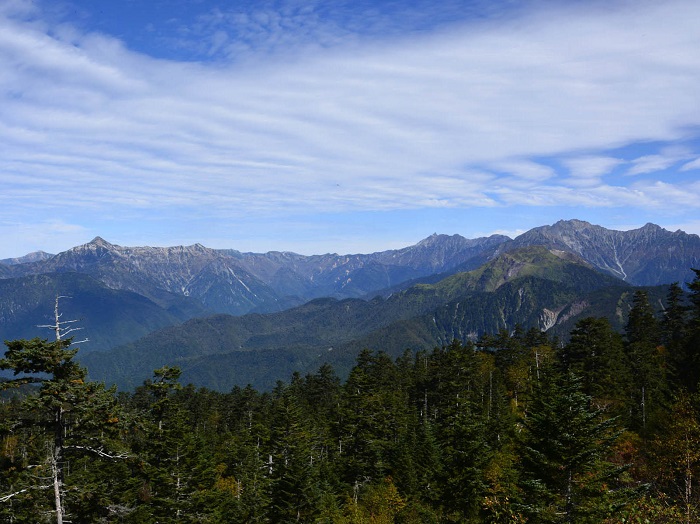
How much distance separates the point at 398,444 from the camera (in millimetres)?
61500

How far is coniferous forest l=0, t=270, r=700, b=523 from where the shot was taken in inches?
880

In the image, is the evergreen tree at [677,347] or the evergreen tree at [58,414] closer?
the evergreen tree at [58,414]

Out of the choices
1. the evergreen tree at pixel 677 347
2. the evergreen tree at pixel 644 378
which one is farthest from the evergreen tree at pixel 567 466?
the evergreen tree at pixel 644 378

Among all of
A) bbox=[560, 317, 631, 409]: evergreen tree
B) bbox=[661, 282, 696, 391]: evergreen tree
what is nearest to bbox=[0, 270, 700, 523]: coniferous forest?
bbox=[560, 317, 631, 409]: evergreen tree

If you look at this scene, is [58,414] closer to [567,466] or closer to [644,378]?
[567,466]

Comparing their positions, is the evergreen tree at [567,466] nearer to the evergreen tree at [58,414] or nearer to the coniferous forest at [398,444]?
the coniferous forest at [398,444]

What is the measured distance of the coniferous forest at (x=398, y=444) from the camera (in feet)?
73.3

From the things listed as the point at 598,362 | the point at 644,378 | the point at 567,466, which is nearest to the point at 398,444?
the point at 598,362

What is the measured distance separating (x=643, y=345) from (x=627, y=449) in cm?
3347

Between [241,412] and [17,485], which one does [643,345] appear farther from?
[17,485]

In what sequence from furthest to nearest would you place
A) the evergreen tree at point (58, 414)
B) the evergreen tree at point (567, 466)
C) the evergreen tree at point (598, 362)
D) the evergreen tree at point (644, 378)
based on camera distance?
the evergreen tree at point (598, 362) < the evergreen tree at point (644, 378) < the evergreen tree at point (567, 466) < the evergreen tree at point (58, 414)

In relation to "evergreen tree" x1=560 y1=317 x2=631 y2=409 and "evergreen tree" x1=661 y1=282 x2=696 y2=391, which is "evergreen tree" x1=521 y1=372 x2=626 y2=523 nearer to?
"evergreen tree" x1=661 y1=282 x2=696 y2=391

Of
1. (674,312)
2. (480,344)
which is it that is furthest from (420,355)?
(674,312)

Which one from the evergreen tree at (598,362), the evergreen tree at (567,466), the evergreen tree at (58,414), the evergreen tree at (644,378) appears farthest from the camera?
the evergreen tree at (598,362)
